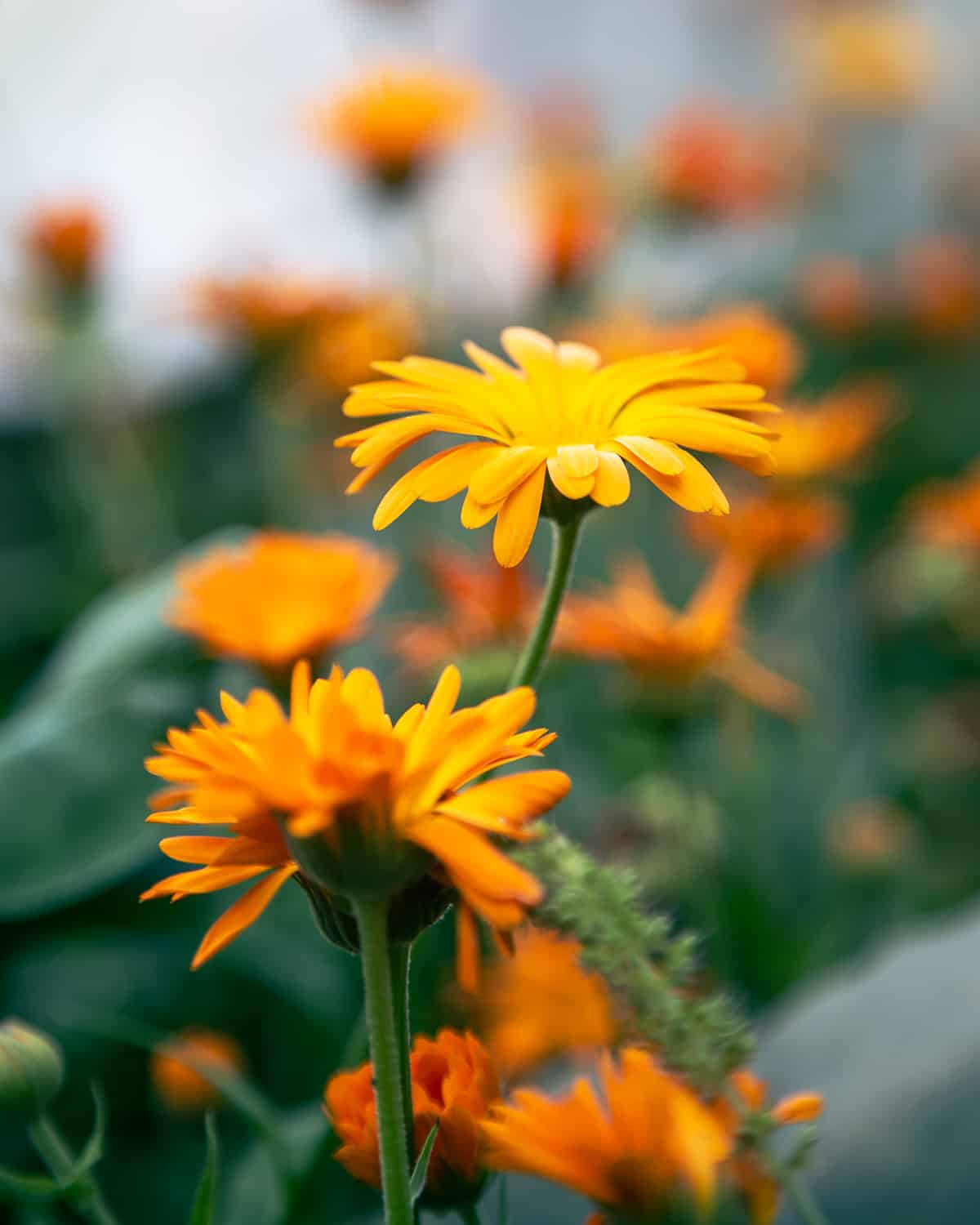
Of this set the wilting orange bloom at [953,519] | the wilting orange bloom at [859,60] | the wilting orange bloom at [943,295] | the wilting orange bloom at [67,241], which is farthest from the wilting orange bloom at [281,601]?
the wilting orange bloom at [859,60]

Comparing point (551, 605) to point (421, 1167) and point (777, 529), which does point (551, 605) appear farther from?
point (777, 529)

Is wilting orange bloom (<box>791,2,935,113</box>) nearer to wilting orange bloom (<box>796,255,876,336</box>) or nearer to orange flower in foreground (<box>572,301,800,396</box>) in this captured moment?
wilting orange bloom (<box>796,255,876,336</box>)

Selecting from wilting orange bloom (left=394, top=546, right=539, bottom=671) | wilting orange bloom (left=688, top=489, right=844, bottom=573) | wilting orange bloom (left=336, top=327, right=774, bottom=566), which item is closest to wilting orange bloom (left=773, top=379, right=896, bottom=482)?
wilting orange bloom (left=688, top=489, right=844, bottom=573)

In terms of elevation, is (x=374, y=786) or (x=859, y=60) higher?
(x=859, y=60)

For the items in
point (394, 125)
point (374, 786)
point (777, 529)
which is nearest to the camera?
point (374, 786)

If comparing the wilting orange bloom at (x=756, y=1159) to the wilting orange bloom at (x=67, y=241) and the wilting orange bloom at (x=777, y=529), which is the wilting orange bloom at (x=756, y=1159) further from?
the wilting orange bloom at (x=67, y=241)

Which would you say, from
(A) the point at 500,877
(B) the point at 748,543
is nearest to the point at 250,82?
(B) the point at 748,543

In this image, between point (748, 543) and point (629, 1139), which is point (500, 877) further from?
point (748, 543)

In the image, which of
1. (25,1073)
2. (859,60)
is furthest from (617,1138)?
(859,60)
